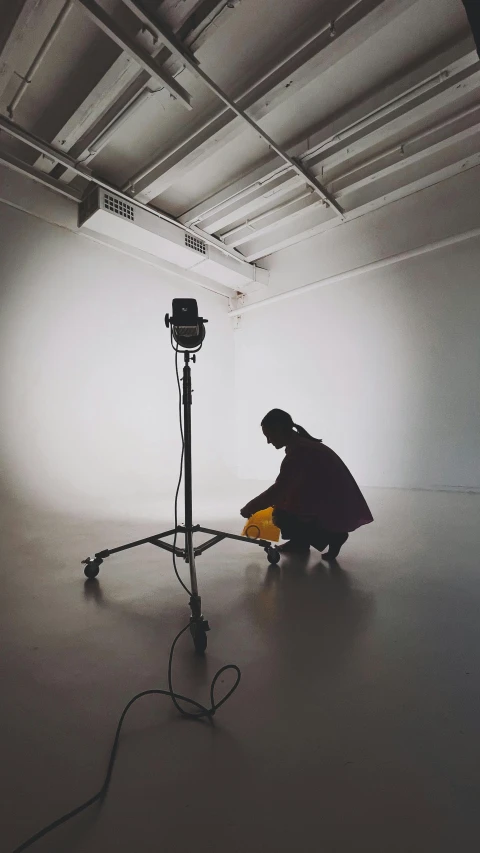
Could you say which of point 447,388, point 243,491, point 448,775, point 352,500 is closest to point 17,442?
point 243,491

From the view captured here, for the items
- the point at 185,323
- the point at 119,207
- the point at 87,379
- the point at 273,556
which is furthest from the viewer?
the point at 87,379

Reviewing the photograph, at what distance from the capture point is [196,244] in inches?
175

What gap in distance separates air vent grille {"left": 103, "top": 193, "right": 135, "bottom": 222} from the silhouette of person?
9.32 ft

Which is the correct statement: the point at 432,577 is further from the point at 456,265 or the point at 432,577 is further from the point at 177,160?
the point at 177,160

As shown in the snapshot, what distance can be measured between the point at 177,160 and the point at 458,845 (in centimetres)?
398

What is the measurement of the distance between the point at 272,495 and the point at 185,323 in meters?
0.85

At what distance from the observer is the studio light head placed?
1.59 meters

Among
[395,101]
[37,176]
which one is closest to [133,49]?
[37,176]

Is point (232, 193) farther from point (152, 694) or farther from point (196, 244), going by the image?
point (152, 694)

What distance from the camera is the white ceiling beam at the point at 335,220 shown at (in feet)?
11.8

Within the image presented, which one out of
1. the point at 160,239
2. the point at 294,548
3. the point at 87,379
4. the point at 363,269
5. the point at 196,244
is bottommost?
the point at 294,548

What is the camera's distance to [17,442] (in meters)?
3.31

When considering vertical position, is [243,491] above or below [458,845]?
below

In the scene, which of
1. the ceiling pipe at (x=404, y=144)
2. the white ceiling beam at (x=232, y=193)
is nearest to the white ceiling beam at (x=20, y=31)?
the white ceiling beam at (x=232, y=193)
